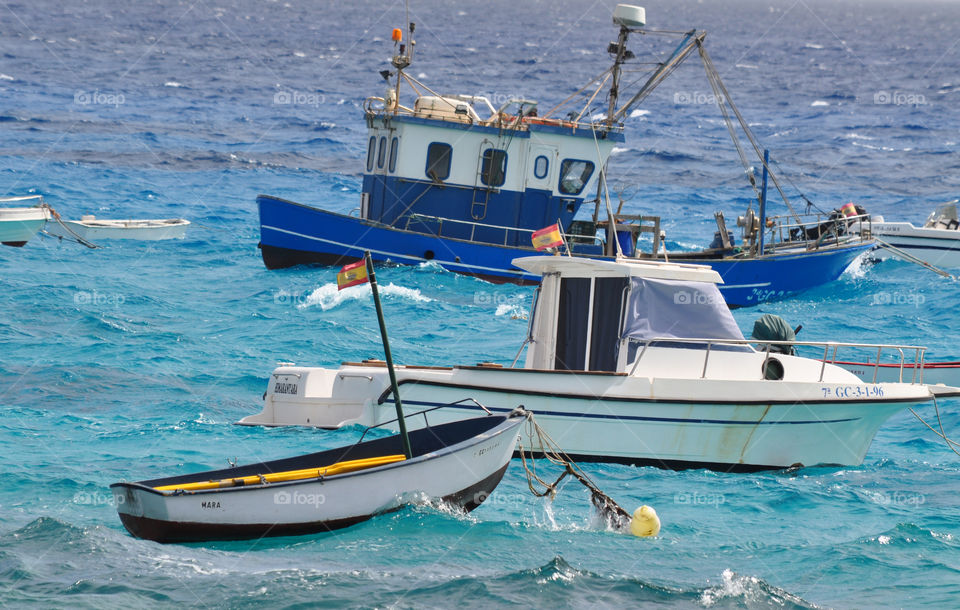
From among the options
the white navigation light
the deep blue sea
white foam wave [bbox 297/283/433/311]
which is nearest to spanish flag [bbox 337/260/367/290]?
the deep blue sea

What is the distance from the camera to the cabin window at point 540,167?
27516 mm

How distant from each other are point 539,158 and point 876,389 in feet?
45.5

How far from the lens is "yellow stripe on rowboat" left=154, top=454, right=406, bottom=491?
40.1 feet

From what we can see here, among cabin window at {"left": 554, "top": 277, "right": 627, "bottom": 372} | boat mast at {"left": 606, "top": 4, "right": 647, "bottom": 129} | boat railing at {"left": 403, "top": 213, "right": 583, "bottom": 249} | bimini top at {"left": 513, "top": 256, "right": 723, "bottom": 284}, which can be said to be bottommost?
cabin window at {"left": 554, "top": 277, "right": 627, "bottom": 372}

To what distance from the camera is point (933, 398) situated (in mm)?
15234

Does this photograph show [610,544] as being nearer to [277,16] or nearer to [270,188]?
[270,188]

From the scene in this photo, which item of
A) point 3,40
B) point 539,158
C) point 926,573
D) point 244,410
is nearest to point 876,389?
point 926,573

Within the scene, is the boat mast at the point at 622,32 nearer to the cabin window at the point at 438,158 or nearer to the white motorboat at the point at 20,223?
the cabin window at the point at 438,158

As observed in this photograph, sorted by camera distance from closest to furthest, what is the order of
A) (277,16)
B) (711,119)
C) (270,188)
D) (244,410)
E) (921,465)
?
(921,465) → (244,410) → (270,188) → (711,119) → (277,16)

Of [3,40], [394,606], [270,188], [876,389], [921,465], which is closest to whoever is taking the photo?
[394,606]

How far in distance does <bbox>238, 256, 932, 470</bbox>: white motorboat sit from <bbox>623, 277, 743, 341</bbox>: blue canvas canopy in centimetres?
1

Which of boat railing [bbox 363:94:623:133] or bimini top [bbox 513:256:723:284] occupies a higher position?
boat railing [bbox 363:94:623:133]

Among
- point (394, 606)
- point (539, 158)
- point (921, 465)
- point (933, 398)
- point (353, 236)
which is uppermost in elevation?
point (539, 158)

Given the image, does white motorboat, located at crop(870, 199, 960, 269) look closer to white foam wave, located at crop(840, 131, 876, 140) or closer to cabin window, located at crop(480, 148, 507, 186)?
cabin window, located at crop(480, 148, 507, 186)
